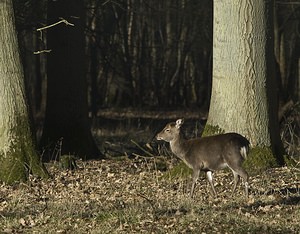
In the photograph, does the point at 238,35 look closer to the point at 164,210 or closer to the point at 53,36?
the point at 164,210

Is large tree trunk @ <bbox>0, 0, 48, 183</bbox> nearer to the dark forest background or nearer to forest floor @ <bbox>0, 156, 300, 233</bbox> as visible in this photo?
forest floor @ <bbox>0, 156, 300, 233</bbox>

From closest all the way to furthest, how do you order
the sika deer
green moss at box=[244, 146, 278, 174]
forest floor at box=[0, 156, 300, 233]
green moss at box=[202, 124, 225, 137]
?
forest floor at box=[0, 156, 300, 233], the sika deer, green moss at box=[244, 146, 278, 174], green moss at box=[202, 124, 225, 137]

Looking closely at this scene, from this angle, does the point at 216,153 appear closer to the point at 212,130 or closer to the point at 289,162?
the point at 212,130

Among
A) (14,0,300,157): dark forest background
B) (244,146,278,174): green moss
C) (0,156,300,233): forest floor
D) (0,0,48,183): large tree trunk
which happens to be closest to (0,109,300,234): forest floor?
(0,156,300,233): forest floor

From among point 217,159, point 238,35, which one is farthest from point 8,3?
point 217,159

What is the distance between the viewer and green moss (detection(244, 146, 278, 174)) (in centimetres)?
1386

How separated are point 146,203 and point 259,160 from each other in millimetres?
3156

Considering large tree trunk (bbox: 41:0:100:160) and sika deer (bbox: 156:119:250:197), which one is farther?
large tree trunk (bbox: 41:0:100:160)

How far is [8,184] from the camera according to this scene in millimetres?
13898

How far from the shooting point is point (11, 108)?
1416 centimetres

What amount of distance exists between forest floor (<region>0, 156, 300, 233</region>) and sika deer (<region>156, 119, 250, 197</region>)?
0.38 m

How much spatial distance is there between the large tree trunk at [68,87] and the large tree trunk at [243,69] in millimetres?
4931

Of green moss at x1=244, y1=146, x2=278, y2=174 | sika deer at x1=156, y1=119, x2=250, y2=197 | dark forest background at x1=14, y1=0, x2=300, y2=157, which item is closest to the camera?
sika deer at x1=156, y1=119, x2=250, y2=197

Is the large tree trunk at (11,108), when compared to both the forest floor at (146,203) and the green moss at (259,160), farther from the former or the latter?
the green moss at (259,160)
